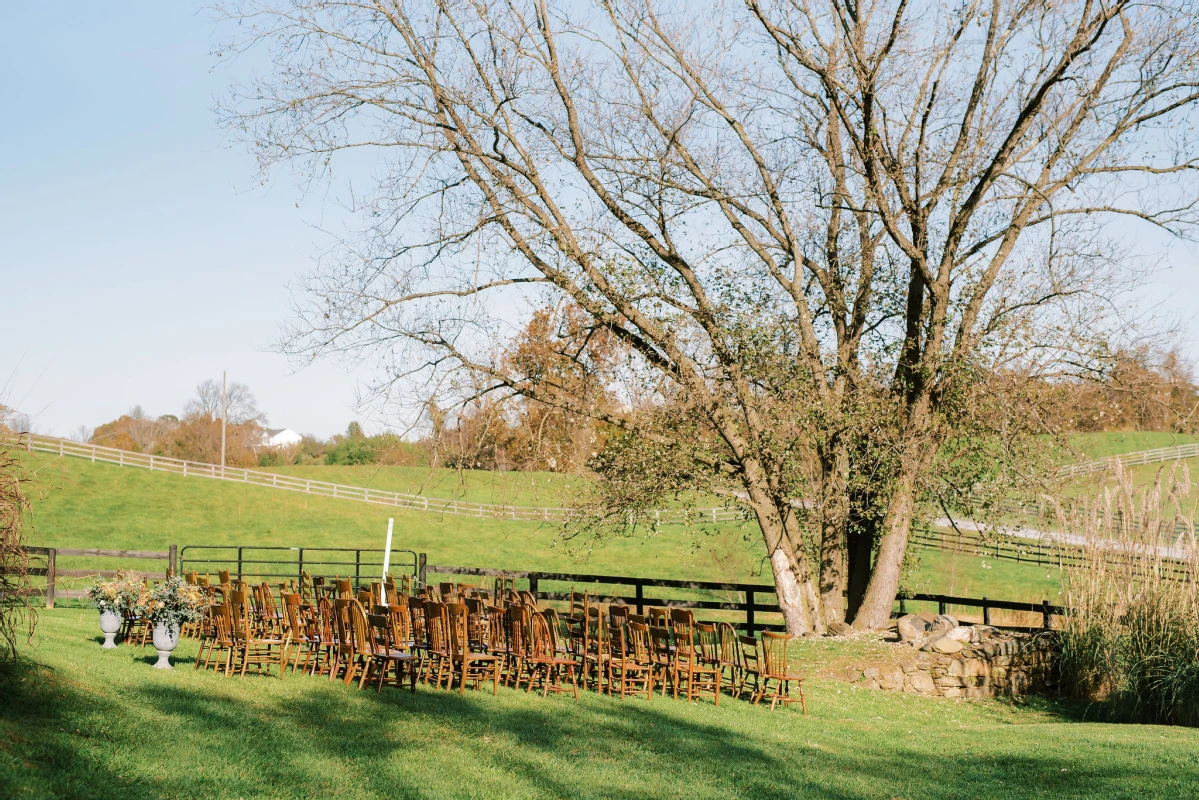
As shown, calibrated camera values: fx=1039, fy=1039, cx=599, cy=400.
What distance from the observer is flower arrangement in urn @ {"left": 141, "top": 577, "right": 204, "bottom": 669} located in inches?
414

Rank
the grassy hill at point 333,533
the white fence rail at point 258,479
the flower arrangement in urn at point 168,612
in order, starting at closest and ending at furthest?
the flower arrangement in urn at point 168,612
the grassy hill at point 333,533
the white fence rail at point 258,479

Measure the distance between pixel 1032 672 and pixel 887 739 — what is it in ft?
14.6

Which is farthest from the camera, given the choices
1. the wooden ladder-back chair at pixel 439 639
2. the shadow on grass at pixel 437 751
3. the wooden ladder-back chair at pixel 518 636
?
the wooden ladder-back chair at pixel 518 636

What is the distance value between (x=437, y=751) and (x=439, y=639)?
Result: 320 cm

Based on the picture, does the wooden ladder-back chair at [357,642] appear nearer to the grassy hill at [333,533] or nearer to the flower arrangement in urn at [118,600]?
the flower arrangement in urn at [118,600]

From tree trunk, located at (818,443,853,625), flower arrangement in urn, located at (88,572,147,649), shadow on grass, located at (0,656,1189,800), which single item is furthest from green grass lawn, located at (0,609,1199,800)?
tree trunk, located at (818,443,853,625)

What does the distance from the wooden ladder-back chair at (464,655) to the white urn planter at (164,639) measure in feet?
9.26

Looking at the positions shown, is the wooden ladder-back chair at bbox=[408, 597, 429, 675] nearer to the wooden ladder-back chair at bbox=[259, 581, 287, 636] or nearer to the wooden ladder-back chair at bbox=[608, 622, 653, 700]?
the wooden ladder-back chair at bbox=[259, 581, 287, 636]

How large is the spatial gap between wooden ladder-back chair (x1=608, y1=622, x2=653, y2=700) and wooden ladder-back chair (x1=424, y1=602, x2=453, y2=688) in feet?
5.92

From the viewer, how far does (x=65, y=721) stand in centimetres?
683

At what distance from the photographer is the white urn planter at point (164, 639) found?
10.6 m

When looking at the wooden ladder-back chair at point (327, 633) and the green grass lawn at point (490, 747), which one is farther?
the wooden ladder-back chair at point (327, 633)

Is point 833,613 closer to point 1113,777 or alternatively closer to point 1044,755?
point 1044,755

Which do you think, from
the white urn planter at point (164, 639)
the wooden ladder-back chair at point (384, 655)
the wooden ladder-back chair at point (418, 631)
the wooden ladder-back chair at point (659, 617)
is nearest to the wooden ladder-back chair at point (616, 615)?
the wooden ladder-back chair at point (659, 617)
